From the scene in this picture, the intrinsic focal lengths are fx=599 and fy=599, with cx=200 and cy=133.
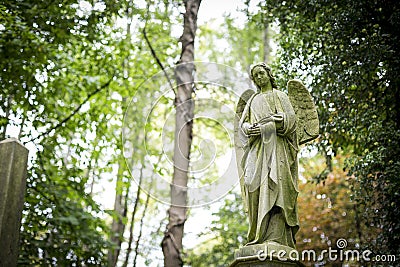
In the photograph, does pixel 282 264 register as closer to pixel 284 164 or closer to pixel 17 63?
pixel 284 164

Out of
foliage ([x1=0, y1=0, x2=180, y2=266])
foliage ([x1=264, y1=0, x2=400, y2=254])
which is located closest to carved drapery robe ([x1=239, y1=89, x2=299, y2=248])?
foliage ([x1=264, y1=0, x2=400, y2=254])

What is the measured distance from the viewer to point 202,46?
60.3ft

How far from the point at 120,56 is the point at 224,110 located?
6.91 m

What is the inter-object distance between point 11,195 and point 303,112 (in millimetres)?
4160

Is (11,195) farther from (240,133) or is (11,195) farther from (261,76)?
(261,76)

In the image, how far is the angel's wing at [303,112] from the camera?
6650 millimetres

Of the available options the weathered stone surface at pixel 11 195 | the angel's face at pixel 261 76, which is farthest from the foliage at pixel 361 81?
the weathered stone surface at pixel 11 195

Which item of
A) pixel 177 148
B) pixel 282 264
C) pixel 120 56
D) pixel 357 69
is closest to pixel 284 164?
pixel 282 264

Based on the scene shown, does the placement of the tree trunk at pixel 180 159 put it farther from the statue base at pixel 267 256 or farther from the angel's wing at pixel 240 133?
the statue base at pixel 267 256

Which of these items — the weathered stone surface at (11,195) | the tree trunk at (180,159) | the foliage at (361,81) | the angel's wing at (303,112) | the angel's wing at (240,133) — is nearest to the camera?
the weathered stone surface at (11,195)

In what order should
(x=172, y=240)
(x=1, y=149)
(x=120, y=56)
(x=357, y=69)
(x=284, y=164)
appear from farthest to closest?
(x=120, y=56)
(x=357, y=69)
(x=172, y=240)
(x=284, y=164)
(x=1, y=149)

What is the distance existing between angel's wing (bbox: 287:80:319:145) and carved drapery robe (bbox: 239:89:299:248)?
333 mm

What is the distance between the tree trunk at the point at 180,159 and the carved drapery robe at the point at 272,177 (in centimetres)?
230

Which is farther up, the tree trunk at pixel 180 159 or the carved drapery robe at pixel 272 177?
the tree trunk at pixel 180 159
